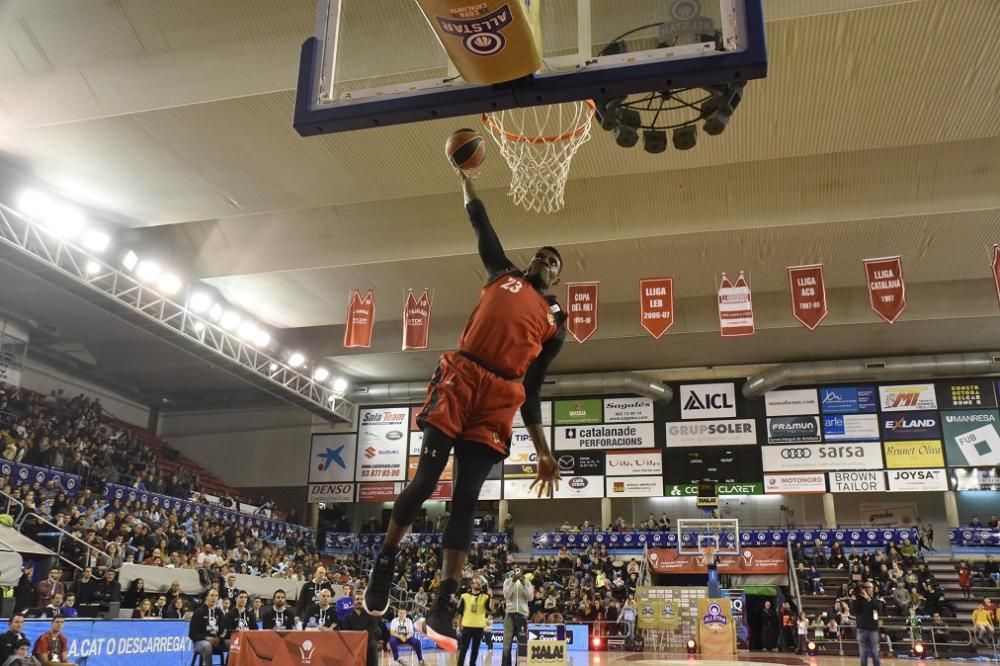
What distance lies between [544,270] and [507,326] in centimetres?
41

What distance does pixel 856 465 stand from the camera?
84.1 ft

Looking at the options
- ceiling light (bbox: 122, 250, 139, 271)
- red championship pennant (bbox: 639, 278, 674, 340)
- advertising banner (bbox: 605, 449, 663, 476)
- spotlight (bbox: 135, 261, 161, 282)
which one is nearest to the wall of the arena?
spotlight (bbox: 135, 261, 161, 282)

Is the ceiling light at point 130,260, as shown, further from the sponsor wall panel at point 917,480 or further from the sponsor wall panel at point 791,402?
the sponsor wall panel at point 917,480

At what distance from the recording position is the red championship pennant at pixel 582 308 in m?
16.7

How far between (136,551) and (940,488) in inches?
929

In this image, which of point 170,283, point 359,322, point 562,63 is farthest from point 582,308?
point 562,63

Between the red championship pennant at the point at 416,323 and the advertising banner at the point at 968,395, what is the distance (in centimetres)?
1829

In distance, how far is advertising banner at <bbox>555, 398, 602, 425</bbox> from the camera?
28312 millimetres

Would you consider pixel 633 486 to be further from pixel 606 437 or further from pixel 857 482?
pixel 857 482

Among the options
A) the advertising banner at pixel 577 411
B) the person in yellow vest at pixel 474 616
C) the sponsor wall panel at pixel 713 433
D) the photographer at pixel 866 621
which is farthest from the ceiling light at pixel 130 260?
the sponsor wall panel at pixel 713 433

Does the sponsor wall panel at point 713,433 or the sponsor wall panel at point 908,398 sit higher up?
the sponsor wall panel at point 908,398

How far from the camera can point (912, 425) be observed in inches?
1004

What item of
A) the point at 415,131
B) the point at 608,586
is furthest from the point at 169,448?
the point at 415,131

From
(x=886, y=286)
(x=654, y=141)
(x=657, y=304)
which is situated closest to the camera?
(x=654, y=141)
